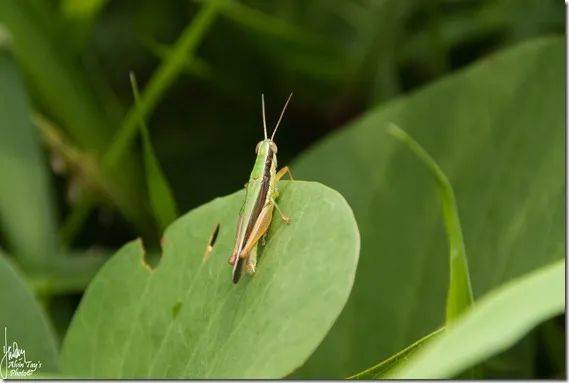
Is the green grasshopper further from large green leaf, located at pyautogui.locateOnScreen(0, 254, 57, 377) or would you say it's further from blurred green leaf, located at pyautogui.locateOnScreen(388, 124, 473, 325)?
large green leaf, located at pyautogui.locateOnScreen(0, 254, 57, 377)

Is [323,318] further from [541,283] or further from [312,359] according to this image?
[312,359]

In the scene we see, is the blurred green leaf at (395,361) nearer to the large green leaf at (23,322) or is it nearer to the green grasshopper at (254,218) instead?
the green grasshopper at (254,218)

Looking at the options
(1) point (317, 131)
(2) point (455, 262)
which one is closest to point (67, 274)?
(1) point (317, 131)

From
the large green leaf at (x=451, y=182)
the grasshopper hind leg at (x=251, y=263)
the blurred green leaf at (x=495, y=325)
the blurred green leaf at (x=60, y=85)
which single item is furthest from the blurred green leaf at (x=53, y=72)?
the blurred green leaf at (x=495, y=325)

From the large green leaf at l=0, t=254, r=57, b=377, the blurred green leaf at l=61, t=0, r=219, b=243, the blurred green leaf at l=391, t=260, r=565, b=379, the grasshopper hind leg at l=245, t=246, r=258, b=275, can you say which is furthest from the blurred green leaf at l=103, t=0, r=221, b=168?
the blurred green leaf at l=391, t=260, r=565, b=379

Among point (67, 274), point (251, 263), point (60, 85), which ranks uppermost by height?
point (60, 85)

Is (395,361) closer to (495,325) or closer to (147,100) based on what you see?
(495,325)
